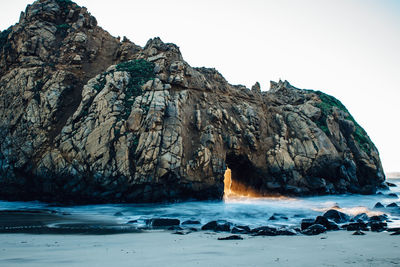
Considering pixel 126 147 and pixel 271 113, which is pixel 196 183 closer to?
pixel 126 147

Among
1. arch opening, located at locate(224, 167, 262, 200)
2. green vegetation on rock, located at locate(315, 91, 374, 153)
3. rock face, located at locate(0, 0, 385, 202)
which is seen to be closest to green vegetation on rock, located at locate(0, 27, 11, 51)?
rock face, located at locate(0, 0, 385, 202)

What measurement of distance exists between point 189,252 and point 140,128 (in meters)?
13.0

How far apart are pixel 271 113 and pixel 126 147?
44.6ft

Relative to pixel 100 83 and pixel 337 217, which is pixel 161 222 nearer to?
pixel 337 217

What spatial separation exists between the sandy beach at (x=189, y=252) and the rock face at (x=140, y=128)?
31.8 feet

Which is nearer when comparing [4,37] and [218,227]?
[218,227]

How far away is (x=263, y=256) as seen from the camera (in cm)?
462

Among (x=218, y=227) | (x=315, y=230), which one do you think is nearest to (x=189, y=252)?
(x=218, y=227)

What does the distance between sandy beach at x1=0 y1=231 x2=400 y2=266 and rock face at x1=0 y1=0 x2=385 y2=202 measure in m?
9.70

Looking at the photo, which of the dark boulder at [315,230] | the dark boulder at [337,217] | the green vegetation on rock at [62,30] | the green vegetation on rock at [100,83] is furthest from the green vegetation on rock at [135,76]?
the dark boulder at [315,230]

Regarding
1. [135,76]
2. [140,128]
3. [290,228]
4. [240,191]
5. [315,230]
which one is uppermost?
[135,76]

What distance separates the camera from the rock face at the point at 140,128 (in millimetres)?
16297

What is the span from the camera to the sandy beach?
13.5 ft

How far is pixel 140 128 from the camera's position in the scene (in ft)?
56.6
